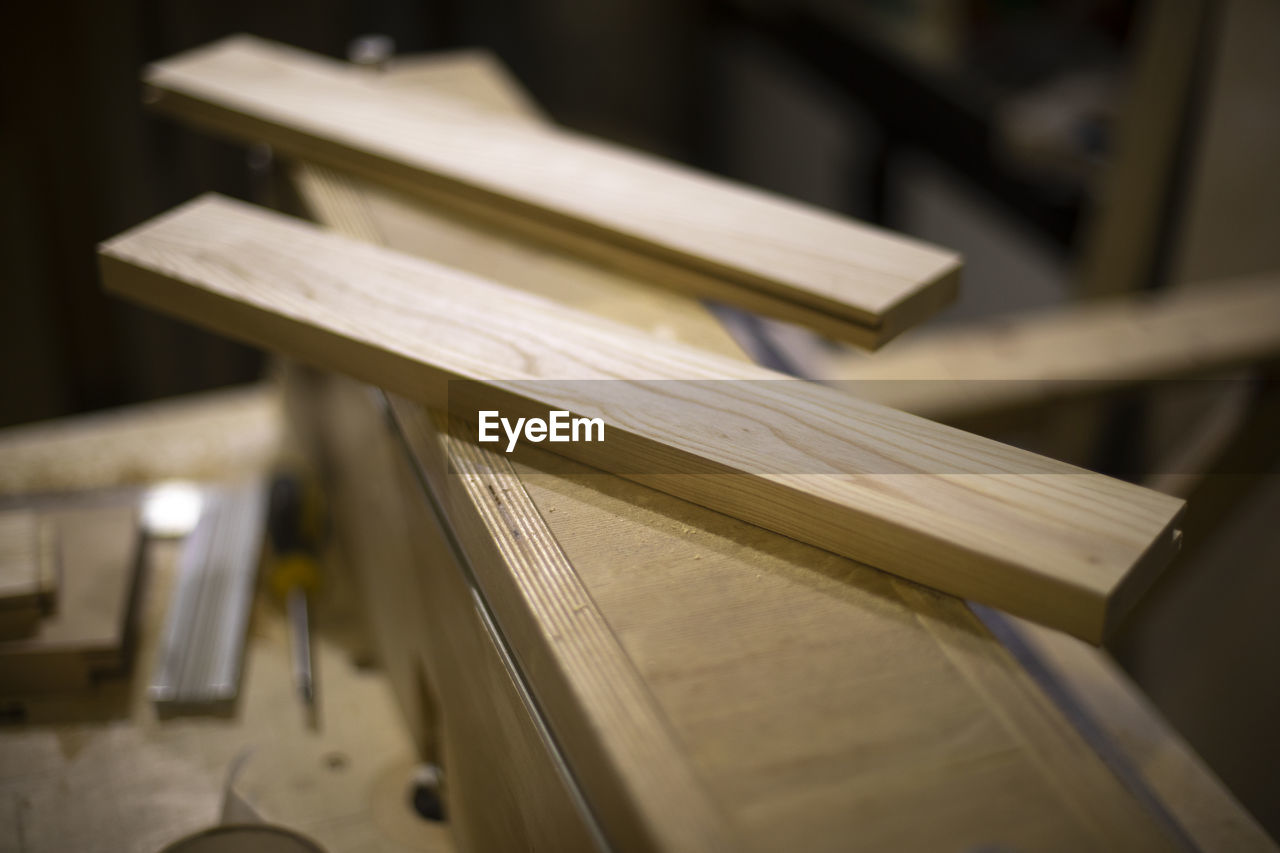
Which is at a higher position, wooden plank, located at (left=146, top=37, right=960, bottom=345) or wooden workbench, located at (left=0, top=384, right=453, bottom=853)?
wooden plank, located at (left=146, top=37, right=960, bottom=345)

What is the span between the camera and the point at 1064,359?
1.55 metres

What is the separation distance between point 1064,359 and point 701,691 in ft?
4.01

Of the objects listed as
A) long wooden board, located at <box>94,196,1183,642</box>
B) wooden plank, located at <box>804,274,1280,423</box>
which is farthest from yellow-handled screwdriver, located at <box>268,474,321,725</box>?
wooden plank, located at <box>804,274,1280,423</box>

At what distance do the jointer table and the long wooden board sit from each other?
0.13ft

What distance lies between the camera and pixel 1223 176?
2186 mm

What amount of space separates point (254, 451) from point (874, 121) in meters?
2.76

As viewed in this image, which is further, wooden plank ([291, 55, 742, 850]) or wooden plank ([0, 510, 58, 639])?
wooden plank ([0, 510, 58, 639])

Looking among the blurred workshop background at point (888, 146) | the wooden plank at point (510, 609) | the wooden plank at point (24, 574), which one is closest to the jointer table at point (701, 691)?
the wooden plank at point (510, 609)

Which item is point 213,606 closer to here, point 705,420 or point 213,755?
point 213,755

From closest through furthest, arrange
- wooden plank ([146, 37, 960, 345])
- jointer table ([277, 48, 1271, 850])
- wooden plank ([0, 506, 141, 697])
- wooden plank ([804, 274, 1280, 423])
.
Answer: jointer table ([277, 48, 1271, 850])
wooden plank ([146, 37, 960, 345])
wooden plank ([0, 506, 141, 697])
wooden plank ([804, 274, 1280, 423])

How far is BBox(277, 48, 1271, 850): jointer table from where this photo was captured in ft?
1.63

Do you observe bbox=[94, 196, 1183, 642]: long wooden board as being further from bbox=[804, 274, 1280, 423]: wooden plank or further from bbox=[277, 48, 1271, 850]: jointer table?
bbox=[804, 274, 1280, 423]: wooden plank

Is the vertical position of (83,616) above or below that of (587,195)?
below

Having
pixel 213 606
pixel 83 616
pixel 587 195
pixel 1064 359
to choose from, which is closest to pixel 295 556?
pixel 213 606
